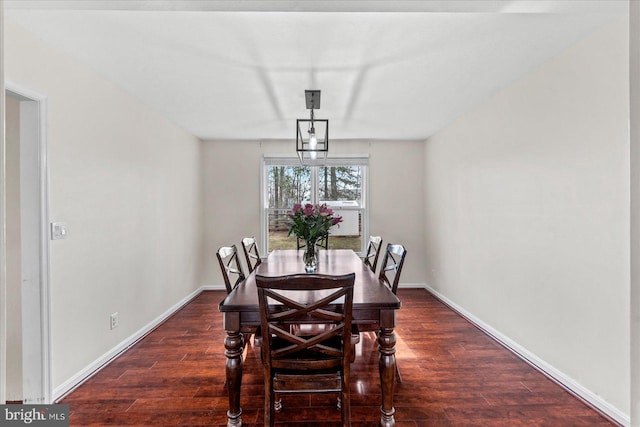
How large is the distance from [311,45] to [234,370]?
206 centimetres

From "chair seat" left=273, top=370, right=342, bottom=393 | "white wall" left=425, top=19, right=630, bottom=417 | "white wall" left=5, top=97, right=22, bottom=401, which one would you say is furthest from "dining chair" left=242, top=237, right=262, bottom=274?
"white wall" left=425, top=19, right=630, bottom=417

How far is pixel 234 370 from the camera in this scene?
173 centimetres

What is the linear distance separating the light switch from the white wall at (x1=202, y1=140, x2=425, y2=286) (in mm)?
2737

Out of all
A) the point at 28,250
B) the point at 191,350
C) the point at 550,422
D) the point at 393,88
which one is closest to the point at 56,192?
the point at 28,250

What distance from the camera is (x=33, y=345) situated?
1986 millimetres

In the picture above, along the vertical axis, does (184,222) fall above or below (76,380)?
above

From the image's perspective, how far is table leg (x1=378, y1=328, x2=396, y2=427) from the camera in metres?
1.76

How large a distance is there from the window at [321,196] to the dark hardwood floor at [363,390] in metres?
2.16

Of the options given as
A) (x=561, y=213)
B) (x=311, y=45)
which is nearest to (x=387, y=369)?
(x=561, y=213)

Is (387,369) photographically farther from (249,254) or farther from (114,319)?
(114,319)

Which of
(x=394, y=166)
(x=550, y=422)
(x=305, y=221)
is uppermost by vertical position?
(x=394, y=166)

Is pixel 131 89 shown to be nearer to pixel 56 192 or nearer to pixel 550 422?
pixel 56 192

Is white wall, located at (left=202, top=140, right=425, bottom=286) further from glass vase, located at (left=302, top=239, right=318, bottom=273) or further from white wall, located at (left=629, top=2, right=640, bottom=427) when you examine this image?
white wall, located at (left=629, top=2, right=640, bottom=427)

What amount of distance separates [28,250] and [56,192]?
16.0 inches
